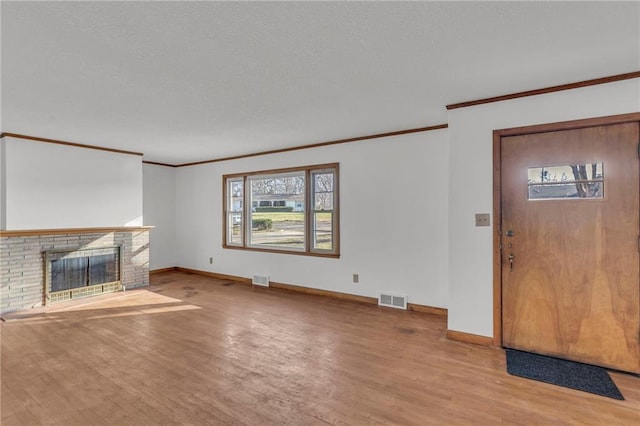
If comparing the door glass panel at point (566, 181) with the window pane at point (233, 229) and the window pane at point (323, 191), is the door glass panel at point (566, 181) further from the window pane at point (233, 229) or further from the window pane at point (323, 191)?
the window pane at point (233, 229)

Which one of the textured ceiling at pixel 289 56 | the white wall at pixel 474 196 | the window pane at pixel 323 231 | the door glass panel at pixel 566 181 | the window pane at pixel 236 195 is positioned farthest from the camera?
the window pane at pixel 236 195

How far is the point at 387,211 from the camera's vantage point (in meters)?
4.59

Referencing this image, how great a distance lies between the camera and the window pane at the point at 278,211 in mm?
5586

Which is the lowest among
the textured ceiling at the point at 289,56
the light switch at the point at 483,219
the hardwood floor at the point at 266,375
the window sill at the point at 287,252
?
the hardwood floor at the point at 266,375

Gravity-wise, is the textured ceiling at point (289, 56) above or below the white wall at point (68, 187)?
above

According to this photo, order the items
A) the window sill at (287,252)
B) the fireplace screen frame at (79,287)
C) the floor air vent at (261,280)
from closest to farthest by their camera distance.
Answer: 1. the fireplace screen frame at (79,287)
2. the window sill at (287,252)
3. the floor air vent at (261,280)

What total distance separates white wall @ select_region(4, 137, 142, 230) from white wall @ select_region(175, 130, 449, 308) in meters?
2.25

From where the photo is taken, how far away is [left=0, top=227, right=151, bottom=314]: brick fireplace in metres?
4.34

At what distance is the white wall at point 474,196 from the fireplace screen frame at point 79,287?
5.22 meters

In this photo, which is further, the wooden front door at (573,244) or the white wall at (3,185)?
the white wall at (3,185)

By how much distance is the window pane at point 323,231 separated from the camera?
17.2 feet

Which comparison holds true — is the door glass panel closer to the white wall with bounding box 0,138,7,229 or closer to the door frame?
the door frame

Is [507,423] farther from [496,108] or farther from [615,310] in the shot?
[496,108]

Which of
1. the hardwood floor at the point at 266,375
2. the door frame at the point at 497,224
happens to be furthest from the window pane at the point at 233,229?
the door frame at the point at 497,224
